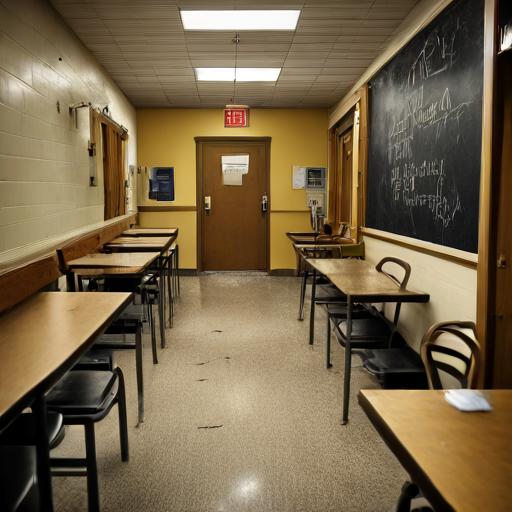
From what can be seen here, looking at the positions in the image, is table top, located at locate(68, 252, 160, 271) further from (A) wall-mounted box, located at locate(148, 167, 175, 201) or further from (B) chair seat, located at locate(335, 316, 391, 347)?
(A) wall-mounted box, located at locate(148, 167, 175, 201)

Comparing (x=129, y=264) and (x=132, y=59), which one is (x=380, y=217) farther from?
(x=132, y=59)

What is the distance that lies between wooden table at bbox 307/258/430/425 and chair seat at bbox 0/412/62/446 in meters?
1.52

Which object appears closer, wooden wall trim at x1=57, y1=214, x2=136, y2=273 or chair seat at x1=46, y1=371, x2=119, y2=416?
chair seat at x1=46, y1=371, x2=119, y2=416

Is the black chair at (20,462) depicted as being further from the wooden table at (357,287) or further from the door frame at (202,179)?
the door frame at (202,179)

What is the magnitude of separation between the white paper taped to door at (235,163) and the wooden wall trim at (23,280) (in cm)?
467

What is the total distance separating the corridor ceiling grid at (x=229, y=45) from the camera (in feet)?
11.1

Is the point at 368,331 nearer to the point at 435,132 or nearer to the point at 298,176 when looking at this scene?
the point at 435,132

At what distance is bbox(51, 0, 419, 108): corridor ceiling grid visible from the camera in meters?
3.39

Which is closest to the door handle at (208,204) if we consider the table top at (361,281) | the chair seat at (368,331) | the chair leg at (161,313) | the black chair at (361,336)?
the chair leg at (161,313)

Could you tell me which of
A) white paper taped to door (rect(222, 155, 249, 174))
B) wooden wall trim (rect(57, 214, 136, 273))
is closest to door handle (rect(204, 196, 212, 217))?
white paper taped to door (rect(222, 155, 249, 174))

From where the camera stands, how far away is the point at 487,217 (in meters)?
2.30

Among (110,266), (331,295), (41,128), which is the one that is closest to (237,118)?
(331,295)

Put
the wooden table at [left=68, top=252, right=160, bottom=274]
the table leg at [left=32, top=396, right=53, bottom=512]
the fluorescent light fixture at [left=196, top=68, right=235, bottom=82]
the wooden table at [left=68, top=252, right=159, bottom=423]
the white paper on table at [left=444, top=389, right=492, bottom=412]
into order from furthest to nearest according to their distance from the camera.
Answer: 1. the fluorescent light fixture at [left=196, top=68, right=235, bottom=82]
2. the wooden table at [left=68, top=252, right=160, bottom=274]
3. the wooden table at [left=68, top=252, right=159, bottom=423]
4. the table leg at [left=32, top=396, right=53, bottom=512]
5. the white paper on table at [left=444, top=389, right=492, bottom=412]

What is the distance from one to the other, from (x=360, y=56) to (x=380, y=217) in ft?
5.17
